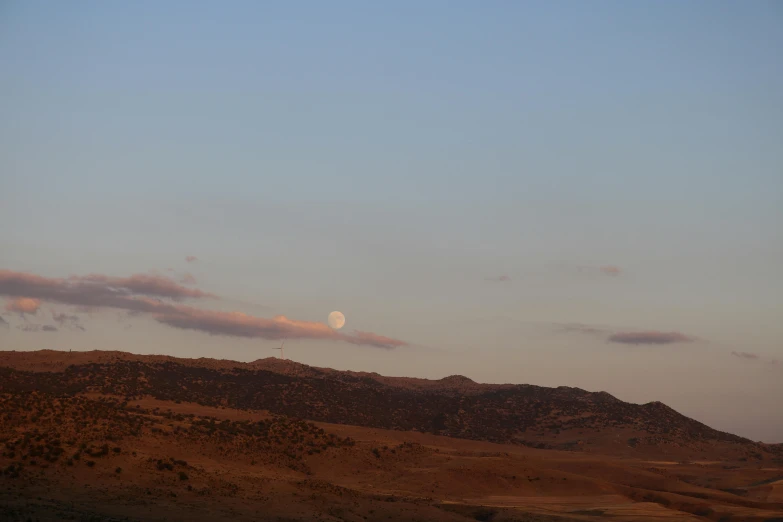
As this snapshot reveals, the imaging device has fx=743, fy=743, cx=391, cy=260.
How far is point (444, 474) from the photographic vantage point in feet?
184

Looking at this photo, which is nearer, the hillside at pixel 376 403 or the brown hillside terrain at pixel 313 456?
the brown hillside terrain at pixel 313 456

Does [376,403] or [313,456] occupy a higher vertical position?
[376,403]

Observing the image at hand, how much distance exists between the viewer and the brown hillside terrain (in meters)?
39.5

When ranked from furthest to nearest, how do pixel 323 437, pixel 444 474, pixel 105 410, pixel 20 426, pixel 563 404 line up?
pixel 563 404 → pixel 323 437 → pixel 444 474 → pixel 105 410 → pixel 20 426

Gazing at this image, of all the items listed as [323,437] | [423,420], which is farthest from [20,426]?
[423,420]

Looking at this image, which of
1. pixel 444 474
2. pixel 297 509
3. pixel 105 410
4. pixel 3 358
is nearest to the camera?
pixel 297 509

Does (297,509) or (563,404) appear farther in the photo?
(563,404)

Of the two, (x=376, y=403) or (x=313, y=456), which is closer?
(x=313, y=456)

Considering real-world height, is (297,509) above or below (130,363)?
below

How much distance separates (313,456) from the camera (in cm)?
5828

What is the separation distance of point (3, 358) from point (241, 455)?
50834 millimetres

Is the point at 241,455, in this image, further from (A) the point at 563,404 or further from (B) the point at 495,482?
(A) the point at 563,404

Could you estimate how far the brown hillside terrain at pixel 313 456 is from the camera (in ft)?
130

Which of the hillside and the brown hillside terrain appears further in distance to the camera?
the hillside
